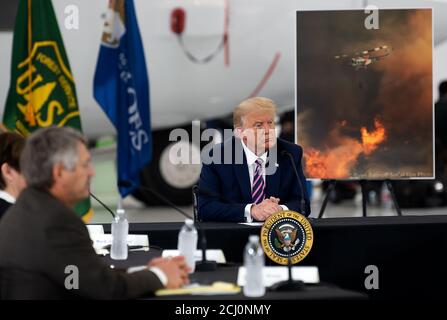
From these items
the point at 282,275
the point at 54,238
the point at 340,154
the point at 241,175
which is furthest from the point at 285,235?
the point at 340,154

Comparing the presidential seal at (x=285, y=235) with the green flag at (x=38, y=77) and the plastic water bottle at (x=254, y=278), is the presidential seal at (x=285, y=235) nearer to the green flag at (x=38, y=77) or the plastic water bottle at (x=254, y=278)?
the plastic water bottle at (x=254, y=278)

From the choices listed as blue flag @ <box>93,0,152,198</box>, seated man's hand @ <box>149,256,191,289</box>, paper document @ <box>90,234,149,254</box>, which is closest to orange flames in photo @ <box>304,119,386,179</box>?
paper document @ <box>90,234,149,254</box>

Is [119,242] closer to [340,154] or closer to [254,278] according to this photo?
[254,278]

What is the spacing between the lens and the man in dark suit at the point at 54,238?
261 cm

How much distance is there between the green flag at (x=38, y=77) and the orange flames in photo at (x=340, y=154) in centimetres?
211

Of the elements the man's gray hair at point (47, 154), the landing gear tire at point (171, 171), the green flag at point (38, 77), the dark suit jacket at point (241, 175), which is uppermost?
the green flag at point (38, 77)

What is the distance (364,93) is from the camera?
5.54 metres

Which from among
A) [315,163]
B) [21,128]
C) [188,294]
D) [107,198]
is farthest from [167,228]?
[107,198]

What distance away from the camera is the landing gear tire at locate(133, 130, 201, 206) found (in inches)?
421

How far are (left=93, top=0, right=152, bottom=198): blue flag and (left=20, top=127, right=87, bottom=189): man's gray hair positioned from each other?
4.40m

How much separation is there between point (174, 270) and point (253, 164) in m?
1.84

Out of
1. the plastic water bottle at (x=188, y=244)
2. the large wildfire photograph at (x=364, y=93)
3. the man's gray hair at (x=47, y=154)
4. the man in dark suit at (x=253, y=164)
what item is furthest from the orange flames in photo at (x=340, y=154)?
the man's gray hair at (x=47, y=154)

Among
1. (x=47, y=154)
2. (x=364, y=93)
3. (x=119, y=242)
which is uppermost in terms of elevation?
(x=364, y=93)

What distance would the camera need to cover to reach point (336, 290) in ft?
9.19
